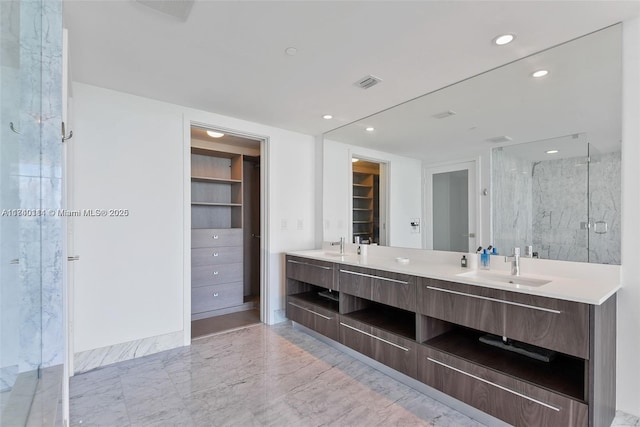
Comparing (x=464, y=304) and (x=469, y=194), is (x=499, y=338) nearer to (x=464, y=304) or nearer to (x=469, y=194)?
(x=464, y=304)

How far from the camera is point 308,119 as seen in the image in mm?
3371

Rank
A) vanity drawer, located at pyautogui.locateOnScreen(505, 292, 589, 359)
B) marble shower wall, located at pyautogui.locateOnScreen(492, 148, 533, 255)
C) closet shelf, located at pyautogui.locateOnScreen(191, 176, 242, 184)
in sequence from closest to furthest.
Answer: vanity drawer, located at pyautogui.locateOnScreen(505, 292, 589, 359) → marble shower wall, located at pyautogui.locateOnScreen(492, 148, 533, 255) → closet shelf, located at pyautogui.locateOnScreen(191, 176, 242, 184)

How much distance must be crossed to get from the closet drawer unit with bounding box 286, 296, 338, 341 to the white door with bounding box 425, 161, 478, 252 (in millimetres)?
1160

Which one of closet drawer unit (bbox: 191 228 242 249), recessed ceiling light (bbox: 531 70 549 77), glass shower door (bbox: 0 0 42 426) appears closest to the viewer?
glass shower door (bbox: 0 0 42 426)

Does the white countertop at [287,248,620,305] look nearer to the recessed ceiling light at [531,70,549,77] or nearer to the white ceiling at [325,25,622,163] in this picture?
the white ceiling at [325,25,622,163]

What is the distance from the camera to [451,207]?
259 centimetres

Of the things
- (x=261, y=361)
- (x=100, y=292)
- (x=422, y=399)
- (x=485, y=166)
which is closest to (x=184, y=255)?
(x=100, y=292)

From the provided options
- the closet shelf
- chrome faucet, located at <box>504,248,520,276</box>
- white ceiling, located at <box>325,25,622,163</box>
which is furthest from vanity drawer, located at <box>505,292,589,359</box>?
the closet shelf

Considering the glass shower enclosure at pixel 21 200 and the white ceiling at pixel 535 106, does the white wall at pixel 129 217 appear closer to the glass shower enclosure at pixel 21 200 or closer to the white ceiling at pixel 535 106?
the glass shower enclosure at pixel 21 200

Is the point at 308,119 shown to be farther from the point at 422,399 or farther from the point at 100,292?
the point at 422,399

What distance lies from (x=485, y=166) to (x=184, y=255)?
2839mm

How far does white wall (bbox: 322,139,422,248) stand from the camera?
288cm

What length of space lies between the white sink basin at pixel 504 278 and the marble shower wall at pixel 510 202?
0.21 m

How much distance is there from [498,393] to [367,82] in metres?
2.31
